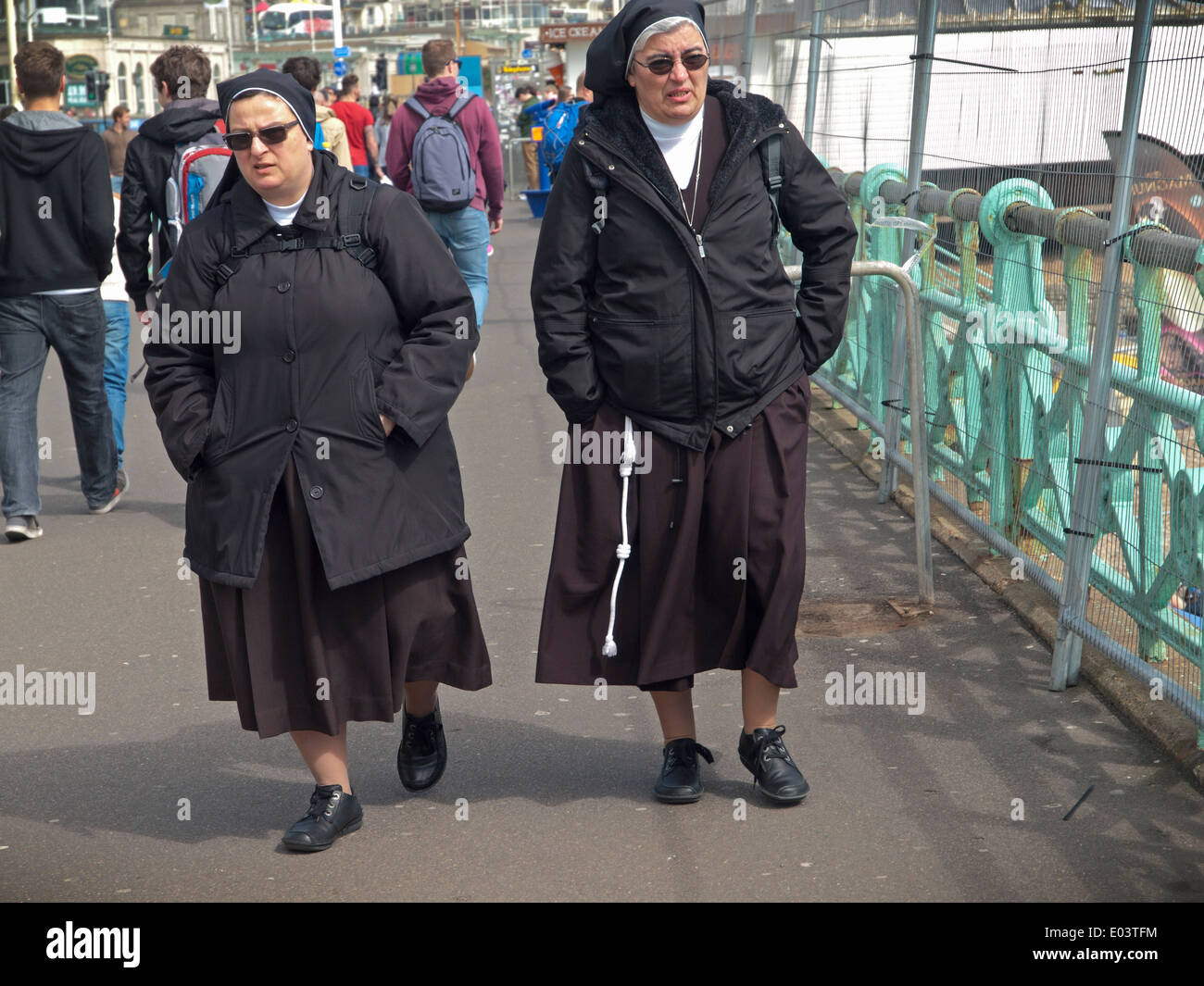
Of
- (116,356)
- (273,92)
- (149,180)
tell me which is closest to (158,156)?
(149,180)

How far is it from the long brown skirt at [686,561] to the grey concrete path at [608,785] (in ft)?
1.33

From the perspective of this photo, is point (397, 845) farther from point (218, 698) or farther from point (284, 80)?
point (284, 80)

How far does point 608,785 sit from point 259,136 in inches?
74.0

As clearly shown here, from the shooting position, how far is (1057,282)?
5.32 meters

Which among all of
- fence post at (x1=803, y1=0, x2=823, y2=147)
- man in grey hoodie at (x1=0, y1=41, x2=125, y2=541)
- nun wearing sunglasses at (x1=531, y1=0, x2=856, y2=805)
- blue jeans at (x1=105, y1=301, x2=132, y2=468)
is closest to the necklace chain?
nun wearing sunglasses at (x1=531, y1=0, x2=856, y2=805)

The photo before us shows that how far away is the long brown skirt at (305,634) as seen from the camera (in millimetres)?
3814

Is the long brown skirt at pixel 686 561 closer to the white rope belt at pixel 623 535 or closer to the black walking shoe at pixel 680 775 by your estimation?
the white rope belt at pixel 623 535

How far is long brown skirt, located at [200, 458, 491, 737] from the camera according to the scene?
3.81 meters

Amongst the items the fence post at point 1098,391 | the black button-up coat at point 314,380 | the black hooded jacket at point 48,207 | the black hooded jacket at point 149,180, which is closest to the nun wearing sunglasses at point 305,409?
the black button-up coat at point 314,380

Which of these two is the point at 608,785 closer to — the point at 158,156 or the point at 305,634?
the point at 305,634

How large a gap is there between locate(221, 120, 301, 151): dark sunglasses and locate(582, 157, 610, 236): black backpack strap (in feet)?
2.31

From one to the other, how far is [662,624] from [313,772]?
0.94 metres

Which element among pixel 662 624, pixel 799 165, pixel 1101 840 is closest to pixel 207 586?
pixel 662 624

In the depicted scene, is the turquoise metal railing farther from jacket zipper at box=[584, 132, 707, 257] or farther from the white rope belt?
the white rope belt
